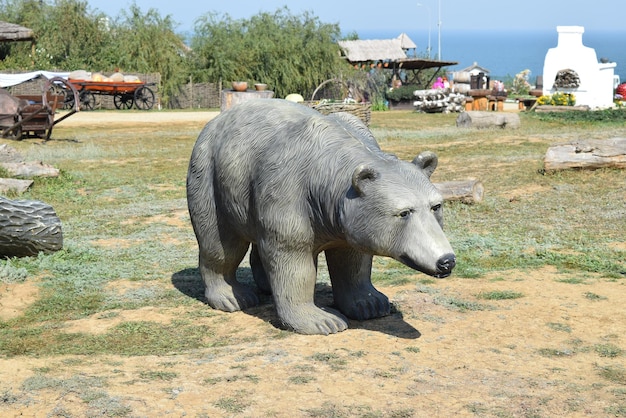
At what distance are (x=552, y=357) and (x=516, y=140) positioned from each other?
1277cm

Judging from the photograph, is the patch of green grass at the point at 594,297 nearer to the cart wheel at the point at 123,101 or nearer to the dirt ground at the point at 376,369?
the dirt ground at the point at 376,369

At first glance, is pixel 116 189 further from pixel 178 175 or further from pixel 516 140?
pixel 516 140

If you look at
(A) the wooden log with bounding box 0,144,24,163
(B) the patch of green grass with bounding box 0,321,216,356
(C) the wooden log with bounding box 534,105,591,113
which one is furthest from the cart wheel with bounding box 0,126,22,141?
(C) the wooden log with bounding box 534,105,591,113

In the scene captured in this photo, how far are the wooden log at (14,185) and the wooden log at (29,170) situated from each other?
2.72 feet

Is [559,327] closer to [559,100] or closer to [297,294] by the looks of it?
[297,294]

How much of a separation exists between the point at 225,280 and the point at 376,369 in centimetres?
192

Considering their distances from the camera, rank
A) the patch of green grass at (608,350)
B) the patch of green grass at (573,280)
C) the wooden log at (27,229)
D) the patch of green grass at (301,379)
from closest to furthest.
→ the patch of green grass at (301,379), the patch of green grass at (608,350), the patch of green grass at (573,280), the wooden log at (27,229)

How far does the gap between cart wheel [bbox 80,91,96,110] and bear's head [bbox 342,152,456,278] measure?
2536 centimetres

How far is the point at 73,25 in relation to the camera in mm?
35156

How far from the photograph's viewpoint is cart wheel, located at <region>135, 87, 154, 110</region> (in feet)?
101

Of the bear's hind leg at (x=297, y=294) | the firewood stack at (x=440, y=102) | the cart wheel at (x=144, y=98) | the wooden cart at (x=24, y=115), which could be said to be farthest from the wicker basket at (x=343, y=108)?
the bear's hind leg at (x=297, y=294)

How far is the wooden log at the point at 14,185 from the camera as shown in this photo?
452 inches

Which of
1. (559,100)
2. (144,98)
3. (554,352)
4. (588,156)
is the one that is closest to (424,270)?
(554,352)

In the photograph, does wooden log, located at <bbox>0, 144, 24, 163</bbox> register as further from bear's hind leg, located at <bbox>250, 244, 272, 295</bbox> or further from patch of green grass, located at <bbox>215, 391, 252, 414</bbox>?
patch of green grass, located at <bbox>215, 391, 252, 414</bbox>
